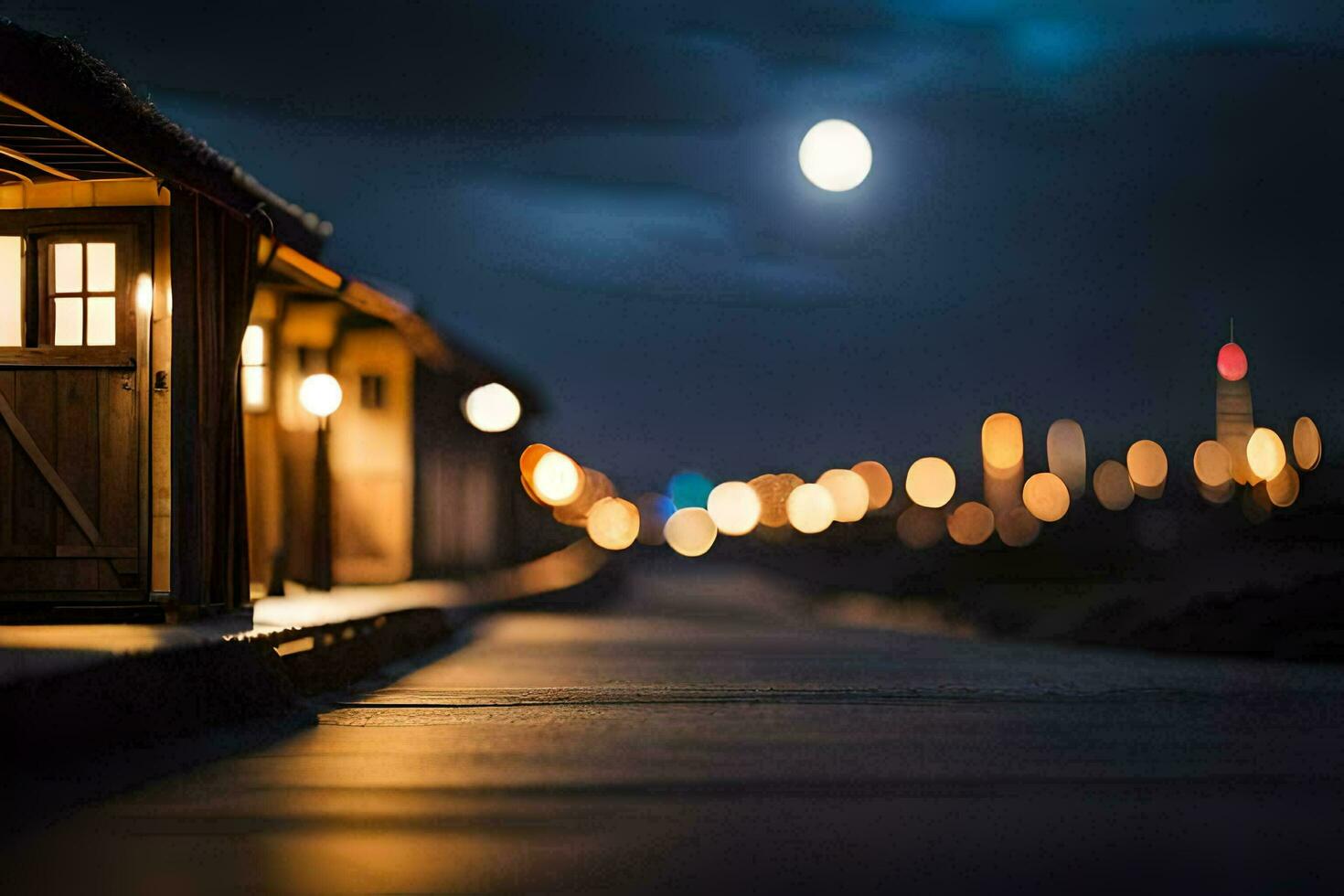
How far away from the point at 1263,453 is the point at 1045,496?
191 feet

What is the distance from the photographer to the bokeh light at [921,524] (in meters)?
126

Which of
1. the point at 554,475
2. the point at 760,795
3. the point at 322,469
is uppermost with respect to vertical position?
the point at 554,475

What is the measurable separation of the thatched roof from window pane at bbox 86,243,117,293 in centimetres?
109

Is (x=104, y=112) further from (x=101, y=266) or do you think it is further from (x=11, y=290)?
(x=11, y=290)

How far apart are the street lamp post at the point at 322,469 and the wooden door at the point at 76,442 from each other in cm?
947

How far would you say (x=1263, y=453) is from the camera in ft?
235

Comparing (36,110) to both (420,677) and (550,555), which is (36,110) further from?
(550,555)

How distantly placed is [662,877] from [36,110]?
770 centimetres

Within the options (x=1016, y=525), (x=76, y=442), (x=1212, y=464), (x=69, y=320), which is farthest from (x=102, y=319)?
(x=1016, y=525)

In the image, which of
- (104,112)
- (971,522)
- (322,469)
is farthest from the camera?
(971,522)

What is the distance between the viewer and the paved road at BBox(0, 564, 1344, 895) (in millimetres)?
5824

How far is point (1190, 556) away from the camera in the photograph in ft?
214

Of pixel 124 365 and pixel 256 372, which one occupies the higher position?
pixel 256 372

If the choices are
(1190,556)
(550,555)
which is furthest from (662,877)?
(1190,556)
